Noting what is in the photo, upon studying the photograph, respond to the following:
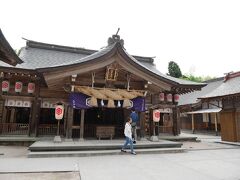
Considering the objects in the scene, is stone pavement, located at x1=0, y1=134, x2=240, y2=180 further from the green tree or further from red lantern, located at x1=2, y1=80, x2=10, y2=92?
the green tree

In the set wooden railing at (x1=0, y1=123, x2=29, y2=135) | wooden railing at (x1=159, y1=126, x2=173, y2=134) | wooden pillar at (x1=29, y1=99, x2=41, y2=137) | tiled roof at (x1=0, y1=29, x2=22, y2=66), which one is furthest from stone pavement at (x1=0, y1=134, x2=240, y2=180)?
wooden railing at (x1=159, y1=126, x2=173, y2=134)

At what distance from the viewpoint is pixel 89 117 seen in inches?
676

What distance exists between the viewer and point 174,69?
43500 mm

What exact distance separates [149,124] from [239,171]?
10142 millimetres

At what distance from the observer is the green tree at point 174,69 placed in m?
43.2

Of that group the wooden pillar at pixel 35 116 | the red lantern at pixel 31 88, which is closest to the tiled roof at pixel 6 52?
the red lantern at pixel 31 88

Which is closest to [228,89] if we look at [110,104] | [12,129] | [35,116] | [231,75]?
[231,75]

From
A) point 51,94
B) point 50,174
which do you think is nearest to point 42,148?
point 50,174

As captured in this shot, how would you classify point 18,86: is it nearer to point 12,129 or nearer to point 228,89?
point 12,129

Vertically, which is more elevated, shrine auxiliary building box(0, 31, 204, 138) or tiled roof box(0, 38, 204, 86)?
tiled roof box(0, 38, 204, 86)

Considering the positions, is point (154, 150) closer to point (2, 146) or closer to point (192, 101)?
point (2, 146)

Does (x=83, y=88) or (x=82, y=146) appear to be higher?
(x=83, y=88)

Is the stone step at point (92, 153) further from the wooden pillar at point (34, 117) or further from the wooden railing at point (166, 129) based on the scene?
the wooden railing at point (166, 129)

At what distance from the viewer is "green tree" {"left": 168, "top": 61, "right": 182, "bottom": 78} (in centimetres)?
4317
